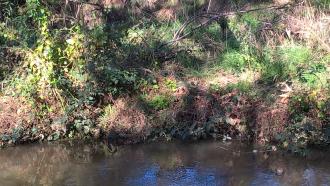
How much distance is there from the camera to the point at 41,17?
28.8 feet

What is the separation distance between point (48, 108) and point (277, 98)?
3.65m

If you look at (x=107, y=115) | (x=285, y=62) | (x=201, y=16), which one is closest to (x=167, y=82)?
(x=107, y=115)

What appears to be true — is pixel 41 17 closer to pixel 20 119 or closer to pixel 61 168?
pixel 20 119

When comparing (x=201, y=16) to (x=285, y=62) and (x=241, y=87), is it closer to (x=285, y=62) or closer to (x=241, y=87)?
(x=285, y=62)

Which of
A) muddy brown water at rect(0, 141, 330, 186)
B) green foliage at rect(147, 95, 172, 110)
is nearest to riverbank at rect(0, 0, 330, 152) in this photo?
green foliage at rect(147, 95, 172, 110)

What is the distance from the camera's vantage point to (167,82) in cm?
865

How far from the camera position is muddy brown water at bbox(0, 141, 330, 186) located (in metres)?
6.55

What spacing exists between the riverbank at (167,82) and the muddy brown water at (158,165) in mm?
256

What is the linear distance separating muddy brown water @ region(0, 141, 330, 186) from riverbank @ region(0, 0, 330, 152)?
0.84 ft

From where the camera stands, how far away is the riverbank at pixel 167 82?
25.4 feet

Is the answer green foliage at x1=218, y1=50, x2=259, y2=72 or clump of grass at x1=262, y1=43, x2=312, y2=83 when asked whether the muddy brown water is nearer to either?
clump of grass at x1=262, y1=43, x2=312, y2=83

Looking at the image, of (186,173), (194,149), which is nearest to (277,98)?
(194,149)

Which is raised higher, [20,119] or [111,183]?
[20,119]

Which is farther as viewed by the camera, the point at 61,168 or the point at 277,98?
the point at 277,98
